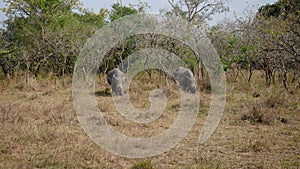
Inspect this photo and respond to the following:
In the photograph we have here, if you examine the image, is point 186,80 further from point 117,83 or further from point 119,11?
point 119,11

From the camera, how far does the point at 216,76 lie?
1284 cm

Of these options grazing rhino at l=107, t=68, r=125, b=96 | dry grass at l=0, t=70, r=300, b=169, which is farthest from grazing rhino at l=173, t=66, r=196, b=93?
grazing rhino at l=107, t=68, r=125, b=96

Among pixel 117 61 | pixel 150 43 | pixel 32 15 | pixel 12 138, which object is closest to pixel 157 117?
pixel 12 138

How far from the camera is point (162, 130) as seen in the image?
20.4 feet

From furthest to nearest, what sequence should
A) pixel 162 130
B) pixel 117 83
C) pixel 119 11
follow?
pixel 119 11
pixel 117 83
pixel 162 130

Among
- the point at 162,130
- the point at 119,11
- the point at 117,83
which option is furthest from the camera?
the point at 119,11

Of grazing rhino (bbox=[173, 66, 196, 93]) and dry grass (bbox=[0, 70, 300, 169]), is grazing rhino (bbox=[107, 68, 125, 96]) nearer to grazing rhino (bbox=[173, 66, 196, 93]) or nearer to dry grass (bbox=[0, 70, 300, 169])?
dry grass (bbox=[0, 70, 300, 169])

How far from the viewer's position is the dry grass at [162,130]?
4.38 metres

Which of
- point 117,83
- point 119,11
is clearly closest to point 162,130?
point 117,83

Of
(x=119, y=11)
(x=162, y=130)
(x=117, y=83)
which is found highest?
(x=119, y=11)

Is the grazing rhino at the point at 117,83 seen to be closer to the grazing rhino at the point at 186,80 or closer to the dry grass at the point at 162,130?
the dry grass at the point at 162,130

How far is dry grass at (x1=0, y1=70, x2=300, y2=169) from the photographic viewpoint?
14.4 feet

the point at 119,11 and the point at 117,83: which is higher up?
the point at 119,11

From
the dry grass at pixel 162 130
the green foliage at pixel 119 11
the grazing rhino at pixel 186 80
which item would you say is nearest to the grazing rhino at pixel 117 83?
the dry grass at pixel 162 130
